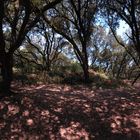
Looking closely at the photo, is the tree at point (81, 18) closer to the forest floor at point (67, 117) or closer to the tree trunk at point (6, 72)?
the forest floor at point (67, 117)

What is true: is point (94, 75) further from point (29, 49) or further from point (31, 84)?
point (29, 49)

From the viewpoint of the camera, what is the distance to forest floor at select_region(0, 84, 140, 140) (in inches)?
385

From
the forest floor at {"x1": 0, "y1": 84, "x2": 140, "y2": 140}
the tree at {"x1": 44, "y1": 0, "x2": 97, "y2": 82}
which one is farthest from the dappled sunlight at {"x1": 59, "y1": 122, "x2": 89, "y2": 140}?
the tree at {"x1": 44, "y1": 0, "x2": 97, "y2": 82}

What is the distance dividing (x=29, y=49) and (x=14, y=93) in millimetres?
23424

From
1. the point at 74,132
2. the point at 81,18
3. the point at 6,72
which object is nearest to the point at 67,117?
the point at 74,132

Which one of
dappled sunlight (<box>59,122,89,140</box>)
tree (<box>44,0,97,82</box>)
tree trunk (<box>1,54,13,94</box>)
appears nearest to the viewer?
dappled sunlight (<box>59,122,89,140</box>)

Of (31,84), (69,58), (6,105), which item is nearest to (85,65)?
(31,84)

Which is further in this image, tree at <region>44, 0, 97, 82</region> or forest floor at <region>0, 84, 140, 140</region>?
tree at <region>44, 0, 97, 82</region>

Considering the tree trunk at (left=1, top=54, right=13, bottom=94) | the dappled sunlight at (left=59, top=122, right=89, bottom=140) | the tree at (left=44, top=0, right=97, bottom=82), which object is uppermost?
the tree at (left=44, top=0, right=97, bottom=82)

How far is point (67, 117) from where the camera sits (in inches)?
429

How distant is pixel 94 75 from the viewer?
69.1ft

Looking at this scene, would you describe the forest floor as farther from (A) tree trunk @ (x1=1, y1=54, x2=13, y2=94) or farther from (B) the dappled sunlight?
(A) tree trunk @ (x1=1, y1=54, x2=13, y2=94)

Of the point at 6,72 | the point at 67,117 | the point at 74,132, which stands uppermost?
the point at 6,72

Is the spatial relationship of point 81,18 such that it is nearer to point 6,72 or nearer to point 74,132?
point 6,72
